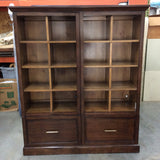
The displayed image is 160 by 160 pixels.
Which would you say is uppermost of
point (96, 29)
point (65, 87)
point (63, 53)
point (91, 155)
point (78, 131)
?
point (96, 29)

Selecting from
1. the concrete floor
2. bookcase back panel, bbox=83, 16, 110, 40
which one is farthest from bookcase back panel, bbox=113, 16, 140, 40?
the concrete floor

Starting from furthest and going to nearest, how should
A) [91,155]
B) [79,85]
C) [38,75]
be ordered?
[38,75] < [91,155] < [79,85]

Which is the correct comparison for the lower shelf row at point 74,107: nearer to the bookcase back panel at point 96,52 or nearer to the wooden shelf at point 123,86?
the wooden shelf at point 123,86

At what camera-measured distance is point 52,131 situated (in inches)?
80.4

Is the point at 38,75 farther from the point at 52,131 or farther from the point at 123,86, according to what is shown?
the point at 123,86

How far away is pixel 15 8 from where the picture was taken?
169 cm

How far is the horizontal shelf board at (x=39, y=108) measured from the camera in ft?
6.57

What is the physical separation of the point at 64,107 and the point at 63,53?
659 millimetres

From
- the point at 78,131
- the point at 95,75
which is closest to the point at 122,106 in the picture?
Answer: the point at 95,75

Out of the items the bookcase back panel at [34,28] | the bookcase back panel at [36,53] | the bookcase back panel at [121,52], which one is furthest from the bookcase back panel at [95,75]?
the bookcase back panel at [34,28]

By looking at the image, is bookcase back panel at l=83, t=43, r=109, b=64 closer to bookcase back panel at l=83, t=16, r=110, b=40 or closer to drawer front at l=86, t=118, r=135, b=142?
bookcase back panel at l=83, t=16, r=110, b=40

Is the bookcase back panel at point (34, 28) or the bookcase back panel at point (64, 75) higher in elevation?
the bookcase back panel at point (34, 28)

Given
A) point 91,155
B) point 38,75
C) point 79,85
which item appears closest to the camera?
point 79,85

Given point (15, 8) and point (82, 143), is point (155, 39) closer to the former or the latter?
point (82, 143)
